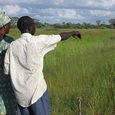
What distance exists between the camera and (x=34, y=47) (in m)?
3.32

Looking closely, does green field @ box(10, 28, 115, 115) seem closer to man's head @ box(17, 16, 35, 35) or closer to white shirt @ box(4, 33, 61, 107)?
white shirt @ box(4, 33, 61, 107)

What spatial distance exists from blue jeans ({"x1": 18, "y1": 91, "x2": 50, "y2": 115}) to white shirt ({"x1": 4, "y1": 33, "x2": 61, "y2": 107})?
52 millimetres

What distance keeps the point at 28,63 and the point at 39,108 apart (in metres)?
0.40

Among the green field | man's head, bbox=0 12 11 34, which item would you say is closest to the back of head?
man's head, bbox=0 12 11 34

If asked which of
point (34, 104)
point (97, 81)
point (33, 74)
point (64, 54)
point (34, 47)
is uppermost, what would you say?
point (34, 47)

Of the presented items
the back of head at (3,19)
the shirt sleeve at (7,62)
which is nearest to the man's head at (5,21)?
the back of head at (3,19)

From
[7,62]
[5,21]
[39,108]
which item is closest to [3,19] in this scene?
[5,21]

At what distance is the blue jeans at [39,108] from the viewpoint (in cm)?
343

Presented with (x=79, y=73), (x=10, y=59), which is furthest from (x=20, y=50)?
(x=79, y=73)

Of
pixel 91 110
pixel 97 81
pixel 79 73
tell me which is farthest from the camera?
pixel 79 73

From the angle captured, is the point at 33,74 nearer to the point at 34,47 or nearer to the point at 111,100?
the point at 34,47

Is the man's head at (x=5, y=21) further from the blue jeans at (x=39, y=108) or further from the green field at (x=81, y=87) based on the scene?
the green field at (x=81, y=87)

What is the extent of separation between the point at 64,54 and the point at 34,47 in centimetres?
839

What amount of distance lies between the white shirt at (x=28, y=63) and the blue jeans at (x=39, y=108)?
52mm
